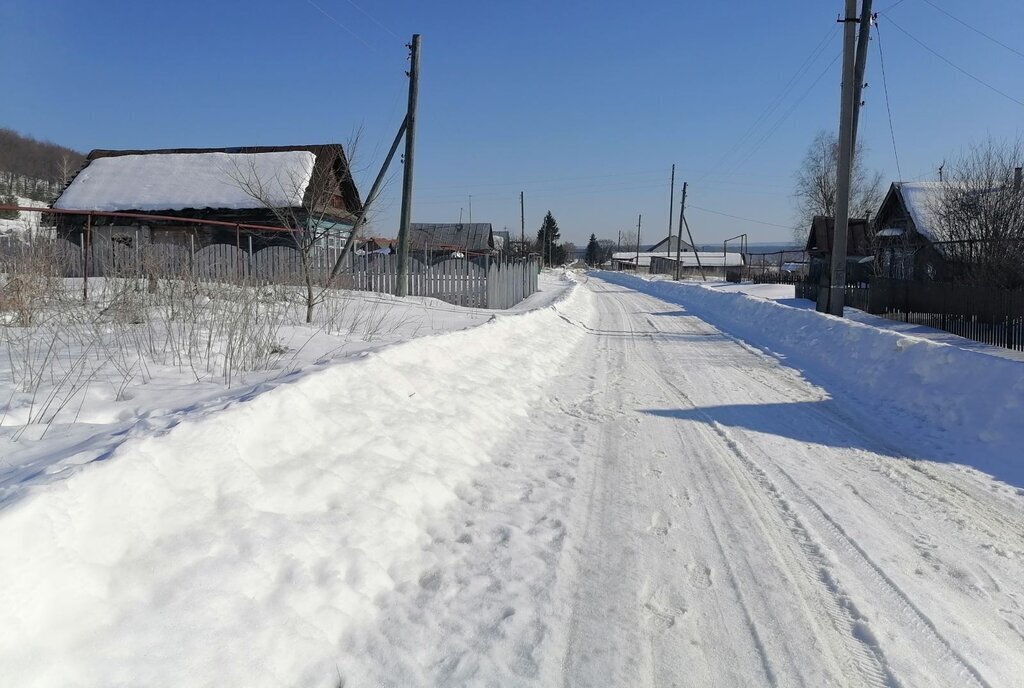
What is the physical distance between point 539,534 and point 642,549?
0.65 metres

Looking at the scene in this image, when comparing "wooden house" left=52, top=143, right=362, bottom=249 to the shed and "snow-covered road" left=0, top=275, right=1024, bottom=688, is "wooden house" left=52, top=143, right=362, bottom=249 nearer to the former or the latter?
"snow-covered road" left=0, top=275, right=1024, bottom=688

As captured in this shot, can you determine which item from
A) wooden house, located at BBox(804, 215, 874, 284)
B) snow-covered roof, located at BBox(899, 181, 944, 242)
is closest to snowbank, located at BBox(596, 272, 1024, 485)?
snow-covered roof, located at BBox(899, 181, 944, 242)

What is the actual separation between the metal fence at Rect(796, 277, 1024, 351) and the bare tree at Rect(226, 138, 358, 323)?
1400cm

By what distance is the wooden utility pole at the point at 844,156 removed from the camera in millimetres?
16672

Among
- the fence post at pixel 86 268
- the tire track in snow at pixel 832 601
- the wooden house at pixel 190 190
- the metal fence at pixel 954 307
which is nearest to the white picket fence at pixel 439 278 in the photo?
the wooden house at pixel 190 190

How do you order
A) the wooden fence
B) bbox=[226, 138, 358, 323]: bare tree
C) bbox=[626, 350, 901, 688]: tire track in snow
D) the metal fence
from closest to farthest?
1. bbox=[626, 350, 901, 688]: tire track in snow
2. bbox=[226, 138, 358, 323]: bare tree
3. the metal fence
4. the wooden fence

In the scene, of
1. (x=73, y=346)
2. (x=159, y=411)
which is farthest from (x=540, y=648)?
(x=73, y=346)

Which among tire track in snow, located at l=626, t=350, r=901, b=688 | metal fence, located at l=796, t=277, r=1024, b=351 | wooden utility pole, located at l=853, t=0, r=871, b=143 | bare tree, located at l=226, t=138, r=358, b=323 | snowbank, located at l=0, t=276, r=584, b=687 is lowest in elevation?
tire track in snow, located at l=626, t=350, r=901, b=688

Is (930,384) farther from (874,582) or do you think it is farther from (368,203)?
(368,203)

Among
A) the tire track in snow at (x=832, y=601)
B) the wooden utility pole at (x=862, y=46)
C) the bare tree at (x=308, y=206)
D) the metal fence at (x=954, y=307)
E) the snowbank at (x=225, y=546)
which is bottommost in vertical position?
the tire track in snow at (x=832, y=601)

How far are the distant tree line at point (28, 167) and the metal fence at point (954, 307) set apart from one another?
145 ft

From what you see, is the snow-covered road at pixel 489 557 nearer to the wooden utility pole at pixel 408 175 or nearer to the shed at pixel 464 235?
the wooden utility pole at pixel 408 175

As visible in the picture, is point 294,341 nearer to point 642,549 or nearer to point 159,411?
point 159,411

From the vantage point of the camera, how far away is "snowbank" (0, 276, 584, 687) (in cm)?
246
